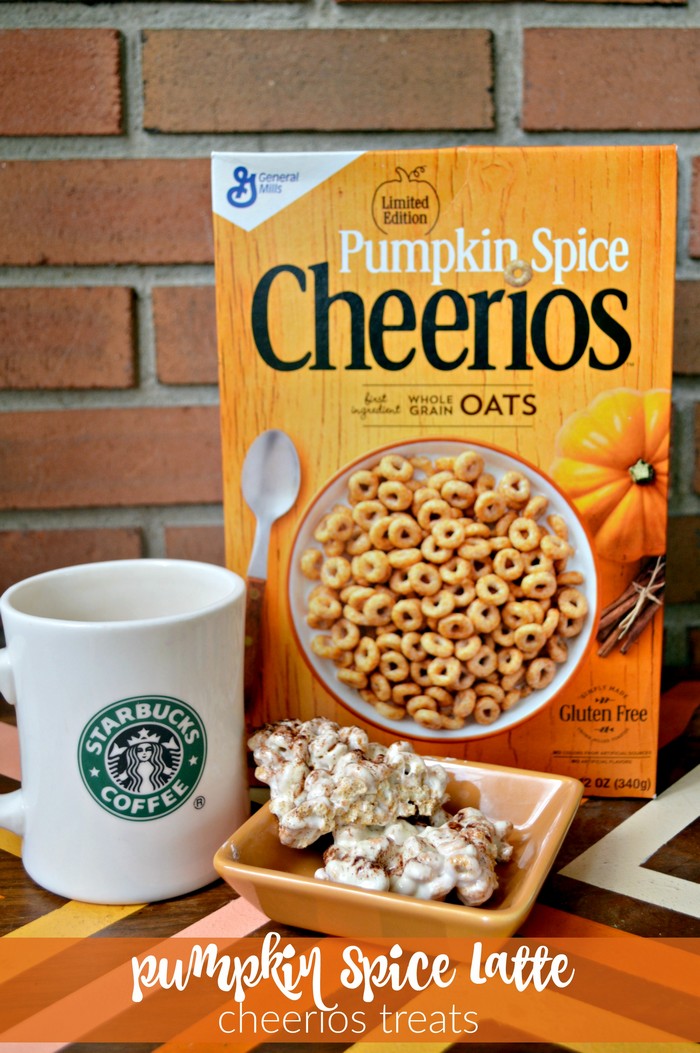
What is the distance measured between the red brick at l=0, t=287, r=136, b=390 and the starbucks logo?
1.49ft

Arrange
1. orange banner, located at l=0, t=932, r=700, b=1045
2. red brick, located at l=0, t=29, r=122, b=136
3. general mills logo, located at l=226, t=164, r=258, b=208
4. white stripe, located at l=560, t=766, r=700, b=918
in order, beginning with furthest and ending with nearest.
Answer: red brick, located at l=0, t=29, r=122, b=136
general mills logo, located at l=226, t=164, r=258, b=208
white stripe, located at l=560, t=766, r=700, b=918
orange banner, located at l=0, t=932, r=700, b=1045

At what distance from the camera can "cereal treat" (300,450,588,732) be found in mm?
690

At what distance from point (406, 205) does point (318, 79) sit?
0.90 ft

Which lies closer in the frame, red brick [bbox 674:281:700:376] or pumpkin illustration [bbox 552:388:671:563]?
pumpkin illustration [bbox 552:388:671:563]

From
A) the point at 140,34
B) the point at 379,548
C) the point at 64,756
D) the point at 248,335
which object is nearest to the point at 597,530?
the point at 379,548

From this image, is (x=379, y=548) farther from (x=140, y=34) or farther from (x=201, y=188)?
(x=140, y=34)

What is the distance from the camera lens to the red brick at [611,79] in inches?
34.2

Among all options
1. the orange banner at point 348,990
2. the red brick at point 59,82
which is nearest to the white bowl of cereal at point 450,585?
the orange banner at point 348,990

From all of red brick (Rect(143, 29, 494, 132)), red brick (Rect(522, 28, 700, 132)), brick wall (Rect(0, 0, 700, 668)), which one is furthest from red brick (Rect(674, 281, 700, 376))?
red brick (Rect(143, 29, 494, 132))

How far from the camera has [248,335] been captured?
70 centimetres

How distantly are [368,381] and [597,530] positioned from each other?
7.8 inches

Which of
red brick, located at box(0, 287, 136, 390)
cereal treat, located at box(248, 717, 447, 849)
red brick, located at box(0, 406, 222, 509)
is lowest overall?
cereal treat, located at box(248, 717, 447, 849)

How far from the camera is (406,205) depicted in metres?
0.68

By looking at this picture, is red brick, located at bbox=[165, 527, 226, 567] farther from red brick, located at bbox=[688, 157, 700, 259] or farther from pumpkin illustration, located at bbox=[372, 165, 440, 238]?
red brick, located at bbox=[688, 157, 700, 259]
